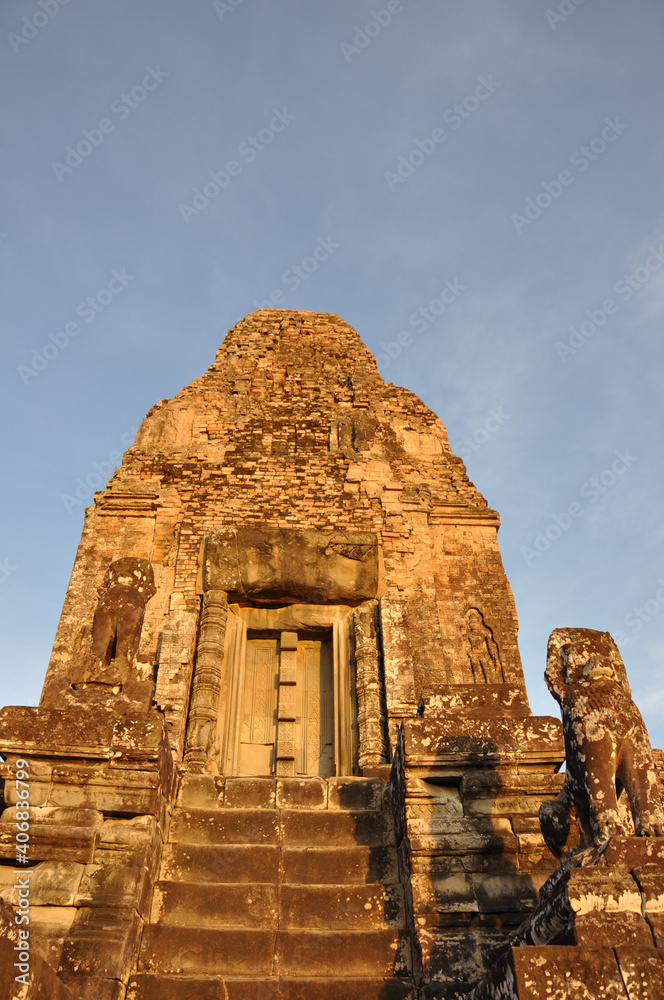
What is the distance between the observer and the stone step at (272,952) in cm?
516

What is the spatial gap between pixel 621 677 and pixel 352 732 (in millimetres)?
5126

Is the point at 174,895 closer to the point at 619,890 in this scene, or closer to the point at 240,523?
the point at 619,890

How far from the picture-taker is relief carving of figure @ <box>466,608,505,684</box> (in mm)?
9719

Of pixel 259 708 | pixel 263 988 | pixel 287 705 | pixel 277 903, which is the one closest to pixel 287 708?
pixel 287 705

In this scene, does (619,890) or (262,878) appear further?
(262,878)

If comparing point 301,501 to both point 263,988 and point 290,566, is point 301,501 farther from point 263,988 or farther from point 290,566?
point 263,988

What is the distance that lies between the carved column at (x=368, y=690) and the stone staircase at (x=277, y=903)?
153 cm

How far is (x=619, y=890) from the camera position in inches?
143

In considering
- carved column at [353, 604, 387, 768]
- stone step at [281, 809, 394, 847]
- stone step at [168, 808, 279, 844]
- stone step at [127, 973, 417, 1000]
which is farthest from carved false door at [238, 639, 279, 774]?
stone step at [127, 973, 417, 1000]

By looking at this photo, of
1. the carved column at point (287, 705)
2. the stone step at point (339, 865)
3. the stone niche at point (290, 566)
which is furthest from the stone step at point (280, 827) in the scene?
the stone niche at point (290, 566)

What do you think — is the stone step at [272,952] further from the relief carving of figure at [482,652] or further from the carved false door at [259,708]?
the relief carving of figure at [482,652]

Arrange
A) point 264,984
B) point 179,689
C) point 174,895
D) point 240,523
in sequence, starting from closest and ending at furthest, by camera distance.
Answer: point 264,984 → point 174,895 → point 179,689 → point 240,523

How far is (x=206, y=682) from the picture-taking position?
905cm

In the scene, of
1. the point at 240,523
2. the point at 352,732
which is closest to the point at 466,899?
the point at 352,732
